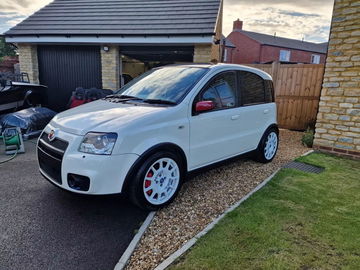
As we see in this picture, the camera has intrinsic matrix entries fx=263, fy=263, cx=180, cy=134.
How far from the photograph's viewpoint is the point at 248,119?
429 cm

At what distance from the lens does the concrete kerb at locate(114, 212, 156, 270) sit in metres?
2.32

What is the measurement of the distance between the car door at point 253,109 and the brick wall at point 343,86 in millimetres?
1640

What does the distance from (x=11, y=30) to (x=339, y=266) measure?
11.5 metres

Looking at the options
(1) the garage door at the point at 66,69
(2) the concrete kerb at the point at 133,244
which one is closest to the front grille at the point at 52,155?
(2) the concrete kerb at the point at 133,244

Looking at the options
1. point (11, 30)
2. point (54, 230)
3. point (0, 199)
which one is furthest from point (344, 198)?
point (11, 30)

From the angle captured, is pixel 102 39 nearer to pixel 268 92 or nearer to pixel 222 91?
pixel 268 92

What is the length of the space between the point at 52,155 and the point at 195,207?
5.94 feet

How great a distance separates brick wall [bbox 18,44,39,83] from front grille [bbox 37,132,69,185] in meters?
7.54

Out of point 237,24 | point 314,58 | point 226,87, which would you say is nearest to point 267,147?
point 226,87

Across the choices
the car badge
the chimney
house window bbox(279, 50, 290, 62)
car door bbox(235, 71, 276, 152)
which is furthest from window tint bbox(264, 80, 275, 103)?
the chimney

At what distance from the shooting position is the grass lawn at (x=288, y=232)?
7.56ft

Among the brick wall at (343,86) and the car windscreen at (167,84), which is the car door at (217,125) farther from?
the brick wall at (343,86)

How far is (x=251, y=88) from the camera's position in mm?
4445

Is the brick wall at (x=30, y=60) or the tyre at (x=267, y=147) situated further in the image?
the brick wall at (x=30, y=60)
